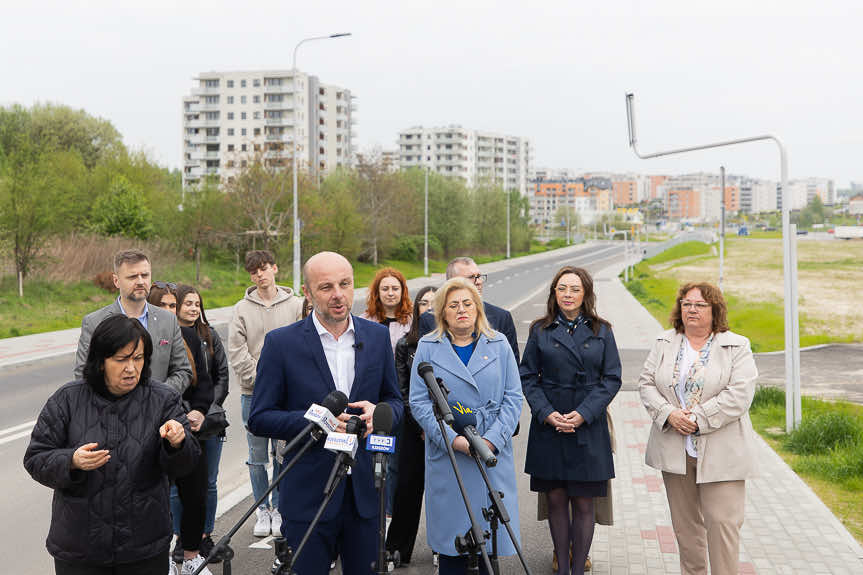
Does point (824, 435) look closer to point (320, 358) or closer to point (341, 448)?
point (320, 358)

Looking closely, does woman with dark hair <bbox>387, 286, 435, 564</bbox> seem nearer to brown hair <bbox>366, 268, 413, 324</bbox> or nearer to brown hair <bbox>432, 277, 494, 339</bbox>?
brown hair <bbox>366, 268, 413, 324</bbox>

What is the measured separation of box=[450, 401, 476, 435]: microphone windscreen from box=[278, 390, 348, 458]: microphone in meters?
0.54

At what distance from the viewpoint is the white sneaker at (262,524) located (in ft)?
21.3

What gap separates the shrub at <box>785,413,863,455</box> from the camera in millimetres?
9258

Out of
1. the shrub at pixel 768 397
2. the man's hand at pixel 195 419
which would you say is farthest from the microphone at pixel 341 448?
the shrub at pixel 768 397

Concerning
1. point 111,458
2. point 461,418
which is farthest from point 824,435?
point 111,458

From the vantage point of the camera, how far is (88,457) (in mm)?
3459

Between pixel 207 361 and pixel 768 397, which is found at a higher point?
pixel 207 361

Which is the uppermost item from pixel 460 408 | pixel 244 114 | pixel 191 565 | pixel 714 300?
pixel 244 114

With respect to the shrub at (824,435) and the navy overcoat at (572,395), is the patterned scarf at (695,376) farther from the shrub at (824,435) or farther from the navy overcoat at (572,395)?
the shrub at (824,435)

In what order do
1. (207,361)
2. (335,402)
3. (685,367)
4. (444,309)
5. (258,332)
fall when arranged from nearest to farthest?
(335,402), (444,309), (685,367), (207,361), (258,332)

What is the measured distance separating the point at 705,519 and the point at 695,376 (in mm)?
900

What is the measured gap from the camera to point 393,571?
5.88m

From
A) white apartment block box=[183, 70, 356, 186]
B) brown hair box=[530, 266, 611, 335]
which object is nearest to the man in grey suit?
brown hair box=[530, 266, 611, 335]
